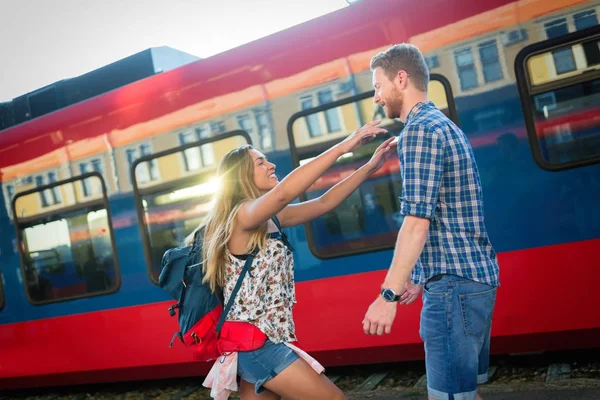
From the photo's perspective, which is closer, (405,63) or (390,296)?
(390,296)

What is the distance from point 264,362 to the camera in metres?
2.52

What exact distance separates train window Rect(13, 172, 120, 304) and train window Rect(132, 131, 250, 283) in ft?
A: 1.43

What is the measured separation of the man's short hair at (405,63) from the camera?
2.37m

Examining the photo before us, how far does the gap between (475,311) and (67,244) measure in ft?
16.2

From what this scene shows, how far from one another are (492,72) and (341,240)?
163 cm

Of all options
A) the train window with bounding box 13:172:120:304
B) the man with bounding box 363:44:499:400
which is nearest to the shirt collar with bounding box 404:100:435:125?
the man with bounding box 363:44:499:400

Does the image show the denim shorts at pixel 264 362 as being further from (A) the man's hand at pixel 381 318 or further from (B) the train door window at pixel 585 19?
(B) the train door window at pixel 585 19

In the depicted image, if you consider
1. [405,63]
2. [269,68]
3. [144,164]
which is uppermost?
[269,68]

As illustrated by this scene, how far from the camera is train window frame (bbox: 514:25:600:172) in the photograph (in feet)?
12.8

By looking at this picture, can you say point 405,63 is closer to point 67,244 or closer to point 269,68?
point 269,68

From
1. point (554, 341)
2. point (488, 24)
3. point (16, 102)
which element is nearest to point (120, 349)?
point (16, 102)

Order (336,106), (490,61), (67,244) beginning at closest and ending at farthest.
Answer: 1. (490,61)
2. (336,106)
3. (67,244)

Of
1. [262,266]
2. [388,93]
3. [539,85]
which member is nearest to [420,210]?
[388,93]

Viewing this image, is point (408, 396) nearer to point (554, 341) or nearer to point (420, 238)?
point (554, 341)
